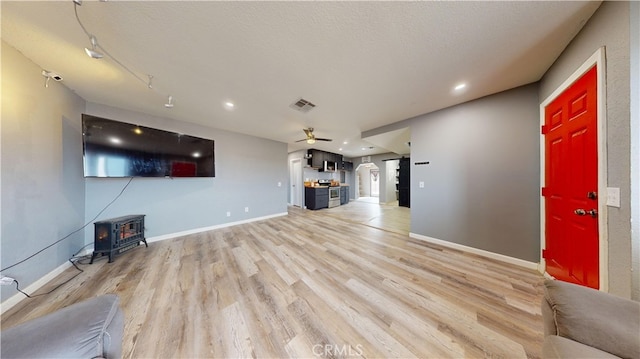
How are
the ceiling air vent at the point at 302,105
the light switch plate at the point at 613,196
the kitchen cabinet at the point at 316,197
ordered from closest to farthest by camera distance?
the light switch plate at the point at 613,196
the ceiling air vent at the point at 302,105
the kitchen cabinet at the point at 316,197

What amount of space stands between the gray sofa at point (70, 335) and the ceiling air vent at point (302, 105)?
8.71 ft

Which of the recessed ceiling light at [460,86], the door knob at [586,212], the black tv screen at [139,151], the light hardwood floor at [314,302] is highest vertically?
the recessed ceiling light at [460,86]

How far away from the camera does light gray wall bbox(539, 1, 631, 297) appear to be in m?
1.09

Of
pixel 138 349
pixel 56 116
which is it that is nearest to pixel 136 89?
pixel 56 116

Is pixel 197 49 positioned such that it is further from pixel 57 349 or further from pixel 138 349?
pixel 138 349

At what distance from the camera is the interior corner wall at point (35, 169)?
1.58 m

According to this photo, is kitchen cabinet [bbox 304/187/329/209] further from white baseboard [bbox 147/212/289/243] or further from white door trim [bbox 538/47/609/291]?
white door trim [bbox 538/47/609/291]

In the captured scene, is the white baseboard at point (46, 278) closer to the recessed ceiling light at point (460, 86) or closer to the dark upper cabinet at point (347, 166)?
the recessed ceiling light at point (460, 86)

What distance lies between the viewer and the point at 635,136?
41.8 inches

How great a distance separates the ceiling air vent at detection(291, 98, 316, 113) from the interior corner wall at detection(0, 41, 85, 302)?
2.74 m

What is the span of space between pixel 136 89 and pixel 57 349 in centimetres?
295

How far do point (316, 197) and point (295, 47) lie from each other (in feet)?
15.4

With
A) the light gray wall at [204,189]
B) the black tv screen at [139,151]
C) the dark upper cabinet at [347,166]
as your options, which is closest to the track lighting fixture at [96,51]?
the black tv screen at [139,151]

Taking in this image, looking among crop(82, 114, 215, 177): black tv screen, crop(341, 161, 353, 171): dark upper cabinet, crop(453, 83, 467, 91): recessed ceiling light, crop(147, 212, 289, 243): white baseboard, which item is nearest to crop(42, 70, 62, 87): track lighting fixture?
crop(82, 114, 215, 177): black tv screen
